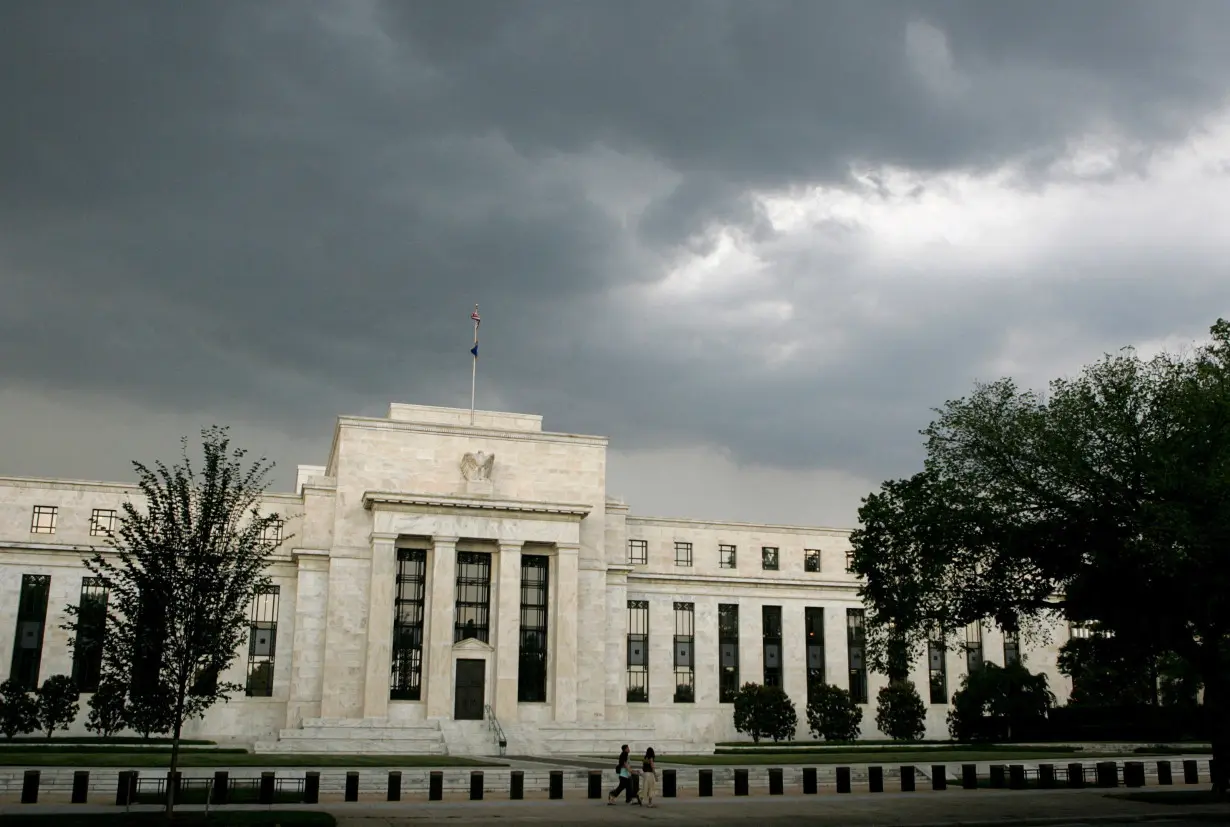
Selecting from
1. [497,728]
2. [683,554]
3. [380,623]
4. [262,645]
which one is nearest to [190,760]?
[380,623]

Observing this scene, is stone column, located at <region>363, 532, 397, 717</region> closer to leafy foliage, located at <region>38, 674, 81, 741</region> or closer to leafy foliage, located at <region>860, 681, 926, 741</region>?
leafy foliage, located at <region>38, 674, 81, 741</region>

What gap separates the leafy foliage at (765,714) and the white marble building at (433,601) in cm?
247

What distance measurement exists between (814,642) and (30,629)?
47.0 metres

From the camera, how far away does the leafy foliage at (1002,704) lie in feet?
216

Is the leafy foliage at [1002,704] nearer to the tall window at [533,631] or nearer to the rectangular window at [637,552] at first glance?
the rectangular window at [637,552]

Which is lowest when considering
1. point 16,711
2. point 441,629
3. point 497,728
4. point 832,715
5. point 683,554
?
point 497,728

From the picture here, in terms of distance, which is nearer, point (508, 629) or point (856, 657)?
point (508, 629)

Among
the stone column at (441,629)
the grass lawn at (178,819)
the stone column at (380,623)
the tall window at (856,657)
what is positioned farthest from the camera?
the tall window at (856,657)

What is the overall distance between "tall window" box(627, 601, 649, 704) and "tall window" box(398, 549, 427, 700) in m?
14.4

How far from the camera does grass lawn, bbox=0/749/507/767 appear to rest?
36125 millimetres

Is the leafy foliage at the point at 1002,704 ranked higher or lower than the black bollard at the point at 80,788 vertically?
higher

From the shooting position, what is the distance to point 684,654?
2721 inches

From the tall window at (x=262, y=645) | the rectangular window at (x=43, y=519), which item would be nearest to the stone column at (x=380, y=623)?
the tall window at (x=262, y=645)

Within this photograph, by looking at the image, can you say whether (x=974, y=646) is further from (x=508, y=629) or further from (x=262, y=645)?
(x=262, y=645)
